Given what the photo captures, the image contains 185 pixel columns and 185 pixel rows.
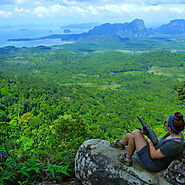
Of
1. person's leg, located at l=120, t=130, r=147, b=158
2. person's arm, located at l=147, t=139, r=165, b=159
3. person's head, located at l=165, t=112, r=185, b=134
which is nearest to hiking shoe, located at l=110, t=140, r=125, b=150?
person's leg, located at l=120, t=130, r=147, b=158

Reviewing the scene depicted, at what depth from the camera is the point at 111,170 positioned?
12.1 ft

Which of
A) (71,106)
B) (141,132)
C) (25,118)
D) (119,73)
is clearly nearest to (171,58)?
(119,73)

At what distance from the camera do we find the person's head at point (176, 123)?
3.30 metres

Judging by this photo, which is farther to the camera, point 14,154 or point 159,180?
point 14,154

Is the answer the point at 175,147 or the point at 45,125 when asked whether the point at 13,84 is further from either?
the point at 175,147

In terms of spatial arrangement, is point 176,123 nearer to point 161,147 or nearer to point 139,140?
point 161,147

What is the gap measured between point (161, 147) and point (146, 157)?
39 cm

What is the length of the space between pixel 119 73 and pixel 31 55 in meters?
74.7

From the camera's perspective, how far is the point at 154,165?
3500 mm

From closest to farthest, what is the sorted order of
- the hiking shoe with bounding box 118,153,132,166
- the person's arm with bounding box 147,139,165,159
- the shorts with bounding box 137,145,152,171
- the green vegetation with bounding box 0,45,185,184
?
the person's arm with bounding box 147,139,165,159, the shorts with bounding box 137,145,152,171, the hiking shoe with bounding box 118,153,132,166, the green vegetation with bounding box 0,45,185,184

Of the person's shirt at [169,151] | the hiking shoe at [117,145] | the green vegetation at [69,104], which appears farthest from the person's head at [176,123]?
the green vegetation at [69,104]

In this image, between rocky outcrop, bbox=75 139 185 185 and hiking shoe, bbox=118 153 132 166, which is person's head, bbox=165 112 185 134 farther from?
hiking shoe, bbox=118 153 132 166

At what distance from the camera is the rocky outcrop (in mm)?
3377

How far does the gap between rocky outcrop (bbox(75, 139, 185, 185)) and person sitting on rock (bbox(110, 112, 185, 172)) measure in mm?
137
